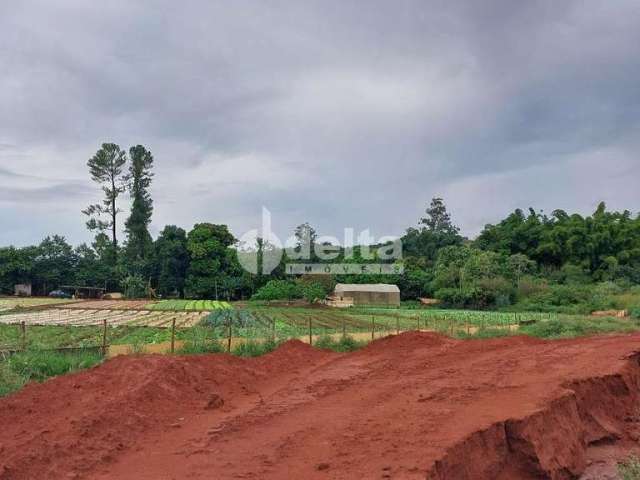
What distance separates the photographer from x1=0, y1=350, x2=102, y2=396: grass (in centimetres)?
998

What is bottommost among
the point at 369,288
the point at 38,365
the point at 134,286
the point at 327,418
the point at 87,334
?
the point at 87,334

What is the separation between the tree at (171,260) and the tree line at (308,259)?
10 centimetres

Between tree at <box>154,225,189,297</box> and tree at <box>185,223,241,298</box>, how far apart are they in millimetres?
1059

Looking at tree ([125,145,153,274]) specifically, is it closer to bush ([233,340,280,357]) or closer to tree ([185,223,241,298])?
tree ([185,223,241,298])

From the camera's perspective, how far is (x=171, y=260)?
5616 centimetres

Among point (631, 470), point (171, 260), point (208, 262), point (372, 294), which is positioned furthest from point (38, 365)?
Answer: point (171, 260)

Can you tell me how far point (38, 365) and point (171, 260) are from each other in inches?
1799

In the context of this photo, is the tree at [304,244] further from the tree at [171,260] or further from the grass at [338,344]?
the grass at [338,344]

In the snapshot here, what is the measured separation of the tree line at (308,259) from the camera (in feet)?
160

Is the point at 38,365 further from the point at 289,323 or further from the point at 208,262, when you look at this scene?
the point at 208,262

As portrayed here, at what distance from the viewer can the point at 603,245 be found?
51.1m

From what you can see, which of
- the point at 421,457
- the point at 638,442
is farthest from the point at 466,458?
the point at 638,442

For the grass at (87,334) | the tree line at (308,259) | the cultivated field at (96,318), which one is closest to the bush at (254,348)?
the grass at (87,334)

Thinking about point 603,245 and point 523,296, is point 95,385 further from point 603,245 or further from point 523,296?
point 603,245
